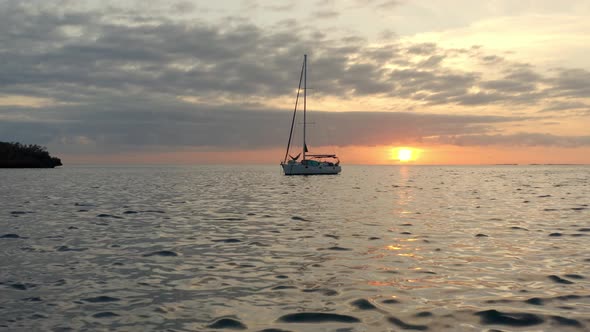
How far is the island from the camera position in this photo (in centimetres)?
17882

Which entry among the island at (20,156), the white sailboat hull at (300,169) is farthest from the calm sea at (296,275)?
the island at (20,156)

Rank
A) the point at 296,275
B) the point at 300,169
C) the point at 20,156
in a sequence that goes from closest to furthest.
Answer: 1. the point at 296,275
2. the point at 300,169
3. the point at 20,156

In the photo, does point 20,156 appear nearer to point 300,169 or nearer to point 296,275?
point 300,169

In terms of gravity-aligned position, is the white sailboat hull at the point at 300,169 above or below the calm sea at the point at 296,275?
above

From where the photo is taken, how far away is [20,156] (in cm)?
18088

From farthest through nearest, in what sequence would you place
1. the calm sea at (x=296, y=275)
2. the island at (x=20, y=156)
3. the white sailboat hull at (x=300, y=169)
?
1. the island at (x=20, y=156)
2. the white sailboat hull at (x=300, y=169)
3. the calm sea at (x=296, y=275)

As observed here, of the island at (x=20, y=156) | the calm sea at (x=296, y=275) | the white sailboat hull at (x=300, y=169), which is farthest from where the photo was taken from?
the island at (x=20, y=156)

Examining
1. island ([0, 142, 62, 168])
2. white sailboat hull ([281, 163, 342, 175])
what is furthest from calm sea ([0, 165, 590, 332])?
island ([0, 142, 62, 168])

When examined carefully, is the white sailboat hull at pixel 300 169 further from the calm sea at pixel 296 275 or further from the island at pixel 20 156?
the island at pixel 20 156

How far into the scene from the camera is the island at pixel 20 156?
17882 cm

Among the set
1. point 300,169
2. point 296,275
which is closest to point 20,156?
point 300,169

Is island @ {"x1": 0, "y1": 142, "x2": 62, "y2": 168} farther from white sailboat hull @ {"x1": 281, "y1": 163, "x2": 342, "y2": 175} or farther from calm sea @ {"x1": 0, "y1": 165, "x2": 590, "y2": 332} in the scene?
calm sea @ {"x1": 0, "y1": 165, "x2": 590, "y2": 332}

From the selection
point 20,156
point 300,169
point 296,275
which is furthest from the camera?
point 20,156

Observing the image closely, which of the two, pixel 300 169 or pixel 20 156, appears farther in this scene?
→ pixel 20 156
